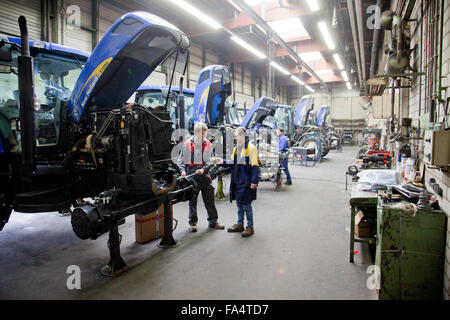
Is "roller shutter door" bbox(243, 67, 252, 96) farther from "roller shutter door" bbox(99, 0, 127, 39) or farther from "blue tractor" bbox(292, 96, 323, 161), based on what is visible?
"roller shutter door" bbox(99, 0, 127, 39)

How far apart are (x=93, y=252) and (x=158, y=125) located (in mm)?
1950

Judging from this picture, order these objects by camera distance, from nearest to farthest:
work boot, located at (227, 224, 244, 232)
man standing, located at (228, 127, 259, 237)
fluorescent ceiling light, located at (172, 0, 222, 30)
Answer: man standing, located at (228, 127, 259, 237), work boot, located at (227, 224, 244, 232), fluorescent ceiling light, located at (172, 0, 222, 30)

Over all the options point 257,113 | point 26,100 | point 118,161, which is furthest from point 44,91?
point 257,113

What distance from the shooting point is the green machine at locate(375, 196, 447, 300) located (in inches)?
97.2

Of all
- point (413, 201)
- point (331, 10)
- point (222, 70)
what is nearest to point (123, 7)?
point (222, 70)

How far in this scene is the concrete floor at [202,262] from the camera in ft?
9.32

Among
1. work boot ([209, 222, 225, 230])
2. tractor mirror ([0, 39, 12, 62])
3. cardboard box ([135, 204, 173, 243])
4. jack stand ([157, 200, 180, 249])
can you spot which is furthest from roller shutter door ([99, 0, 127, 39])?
work boot ([209, 222, 225, 230])

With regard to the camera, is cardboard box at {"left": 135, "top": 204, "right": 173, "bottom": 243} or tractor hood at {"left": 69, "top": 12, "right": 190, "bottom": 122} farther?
cardboard box at {"left": 135, "top": 204, "right": 173, "bottom": 243}

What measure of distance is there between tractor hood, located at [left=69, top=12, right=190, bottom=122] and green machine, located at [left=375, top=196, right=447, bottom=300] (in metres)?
2.85

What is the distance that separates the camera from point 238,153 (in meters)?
4.41

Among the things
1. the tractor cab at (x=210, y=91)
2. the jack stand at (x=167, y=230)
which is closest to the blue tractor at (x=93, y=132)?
the jack stand at (x=167, y=230)

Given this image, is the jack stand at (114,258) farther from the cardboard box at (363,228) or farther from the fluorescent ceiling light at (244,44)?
the fluorescent ceiling light at (244,44)

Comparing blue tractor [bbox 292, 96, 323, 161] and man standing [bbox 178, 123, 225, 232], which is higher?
blue tractor [bbox 292, 96, 323, 161]

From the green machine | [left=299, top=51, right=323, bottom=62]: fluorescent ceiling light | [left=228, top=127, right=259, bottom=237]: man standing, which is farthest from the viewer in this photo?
[left=299, top=51, right=323, bottom=62]: fluorescent ceiling light
